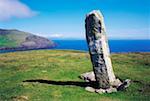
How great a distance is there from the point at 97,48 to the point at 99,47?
0.26 m

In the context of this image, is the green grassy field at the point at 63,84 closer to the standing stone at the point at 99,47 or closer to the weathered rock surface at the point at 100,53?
the weathered rock surface at the point at 100,53

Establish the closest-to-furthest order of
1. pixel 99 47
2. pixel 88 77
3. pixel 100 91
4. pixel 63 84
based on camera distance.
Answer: pixel 100 91 < pixel 99 47 < pixel 63 84 < pixel 88 77

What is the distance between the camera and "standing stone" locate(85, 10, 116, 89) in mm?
31469

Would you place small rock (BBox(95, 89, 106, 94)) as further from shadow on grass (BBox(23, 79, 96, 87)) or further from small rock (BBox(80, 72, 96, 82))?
small rock (BBox(80, 72, 96, 82))

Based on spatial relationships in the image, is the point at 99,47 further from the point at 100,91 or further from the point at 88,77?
the point at 88,77

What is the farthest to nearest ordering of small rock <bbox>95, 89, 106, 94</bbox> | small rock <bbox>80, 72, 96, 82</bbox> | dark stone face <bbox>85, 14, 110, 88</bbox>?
small rock <bbox>80, 72, 96, 82</bbox>, dark stone face <bbox>85, 14, 110, 88</bbox>, small rock <bbox>95, 89, 106, 94</bbox>

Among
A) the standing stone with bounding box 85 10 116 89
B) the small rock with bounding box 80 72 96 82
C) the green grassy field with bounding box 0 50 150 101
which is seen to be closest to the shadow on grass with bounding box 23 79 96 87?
the green grassy field with bounding box 0 50 150 101

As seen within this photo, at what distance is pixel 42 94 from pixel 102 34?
904 centimetres

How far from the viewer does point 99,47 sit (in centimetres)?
3158

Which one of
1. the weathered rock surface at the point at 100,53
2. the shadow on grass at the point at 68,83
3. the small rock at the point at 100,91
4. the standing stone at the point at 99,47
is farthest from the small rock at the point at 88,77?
the small rock at the point at 100,91

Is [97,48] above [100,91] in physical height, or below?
above

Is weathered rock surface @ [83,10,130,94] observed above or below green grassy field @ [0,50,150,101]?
above

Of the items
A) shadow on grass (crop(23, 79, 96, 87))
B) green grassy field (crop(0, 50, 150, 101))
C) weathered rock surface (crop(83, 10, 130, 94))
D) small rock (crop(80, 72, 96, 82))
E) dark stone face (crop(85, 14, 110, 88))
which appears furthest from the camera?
small rock (crop(80, 72, 96, 82))

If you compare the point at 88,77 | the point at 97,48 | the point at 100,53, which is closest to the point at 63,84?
the point at 88,77
